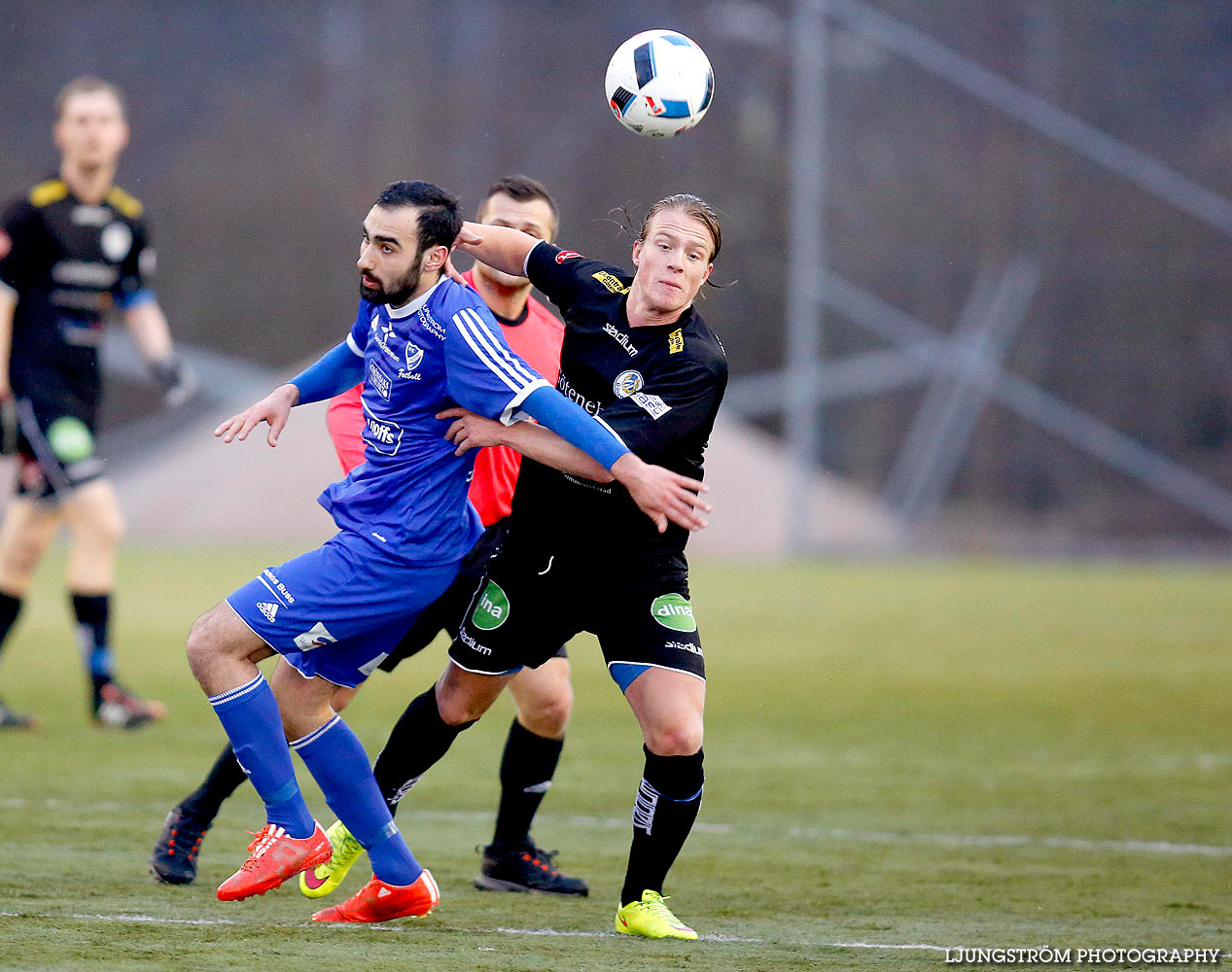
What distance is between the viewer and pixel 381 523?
425cm

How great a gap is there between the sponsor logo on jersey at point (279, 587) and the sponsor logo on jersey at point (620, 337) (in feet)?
3.80

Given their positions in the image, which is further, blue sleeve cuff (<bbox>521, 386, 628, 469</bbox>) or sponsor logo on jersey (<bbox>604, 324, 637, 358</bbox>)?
sponsor logo on jersey (<bbox>604, 324, 637, 358</bbox>)

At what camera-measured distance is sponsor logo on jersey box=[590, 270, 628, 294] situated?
465 centimetres

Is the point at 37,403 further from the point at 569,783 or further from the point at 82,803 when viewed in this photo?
the point at 569,783

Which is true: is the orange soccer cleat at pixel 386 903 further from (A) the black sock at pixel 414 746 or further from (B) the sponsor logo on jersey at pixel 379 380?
(B) the sponsor logo on jersey at pixel 379 380

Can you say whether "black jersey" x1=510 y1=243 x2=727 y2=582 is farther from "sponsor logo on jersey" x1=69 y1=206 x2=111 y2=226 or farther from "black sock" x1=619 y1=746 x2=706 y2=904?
"sponsor logo on jersey" x1=69 y1=206 x2=111 y2=226

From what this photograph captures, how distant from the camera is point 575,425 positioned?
4.12m

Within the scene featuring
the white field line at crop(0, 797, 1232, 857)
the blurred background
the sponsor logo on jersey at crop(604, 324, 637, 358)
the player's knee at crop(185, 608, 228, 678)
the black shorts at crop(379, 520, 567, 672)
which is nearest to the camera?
the player's knee at crop(185, 608, 228, 678)

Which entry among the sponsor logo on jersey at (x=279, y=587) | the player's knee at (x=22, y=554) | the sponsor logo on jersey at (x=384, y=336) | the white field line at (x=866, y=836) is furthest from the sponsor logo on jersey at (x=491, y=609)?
the player's knee at (x=22, y=554)

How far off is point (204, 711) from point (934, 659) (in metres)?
5.42

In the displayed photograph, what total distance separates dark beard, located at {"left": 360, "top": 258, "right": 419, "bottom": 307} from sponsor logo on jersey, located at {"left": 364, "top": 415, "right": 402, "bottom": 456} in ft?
1.04

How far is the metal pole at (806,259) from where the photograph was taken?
22.8 metres

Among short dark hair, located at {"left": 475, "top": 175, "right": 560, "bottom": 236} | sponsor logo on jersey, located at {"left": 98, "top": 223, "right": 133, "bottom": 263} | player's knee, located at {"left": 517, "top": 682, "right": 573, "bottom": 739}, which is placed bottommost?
player's knee, located at {"left": 517, "top": 682, "right": 573, "bottom": 739}

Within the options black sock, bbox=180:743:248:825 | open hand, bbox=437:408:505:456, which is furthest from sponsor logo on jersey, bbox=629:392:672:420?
black sock, bbox=180:743:248:825
